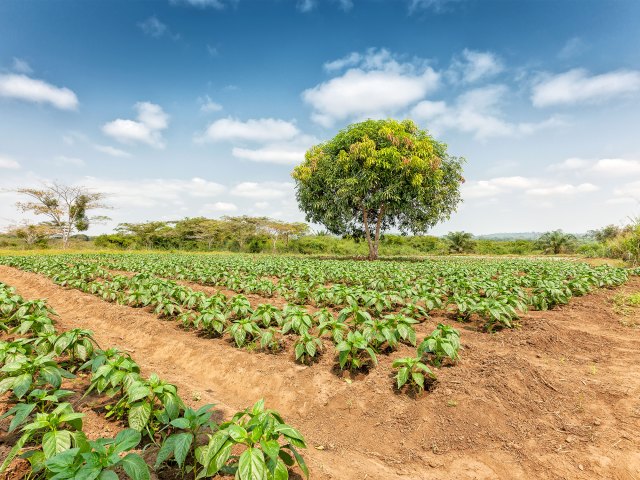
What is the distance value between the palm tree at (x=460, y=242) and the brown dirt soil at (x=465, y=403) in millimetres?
39286

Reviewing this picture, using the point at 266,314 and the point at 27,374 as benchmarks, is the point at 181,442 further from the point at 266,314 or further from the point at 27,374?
the point at 266,314

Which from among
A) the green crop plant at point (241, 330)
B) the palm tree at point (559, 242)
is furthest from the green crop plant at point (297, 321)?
the palm tree at point (559, 242)

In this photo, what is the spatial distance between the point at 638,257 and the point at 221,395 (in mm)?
22891

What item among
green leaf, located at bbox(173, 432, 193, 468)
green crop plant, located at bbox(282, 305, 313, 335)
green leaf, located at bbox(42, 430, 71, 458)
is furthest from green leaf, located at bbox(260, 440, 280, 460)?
green crop plant, located at bbox(282, 305, 313, 335)

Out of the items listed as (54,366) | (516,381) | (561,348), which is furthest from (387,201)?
(54,366)

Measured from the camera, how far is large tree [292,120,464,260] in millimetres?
21812

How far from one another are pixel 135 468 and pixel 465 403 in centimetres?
317

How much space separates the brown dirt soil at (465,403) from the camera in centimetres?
284

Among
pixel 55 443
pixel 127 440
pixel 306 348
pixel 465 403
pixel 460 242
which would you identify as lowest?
pixel 465 403

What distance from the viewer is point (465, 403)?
3.56m

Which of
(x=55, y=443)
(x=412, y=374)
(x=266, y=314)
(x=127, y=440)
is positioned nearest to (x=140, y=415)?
(x=55, y=443)

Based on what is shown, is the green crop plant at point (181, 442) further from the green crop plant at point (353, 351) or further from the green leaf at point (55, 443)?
the green crop plant at point (353, 351)

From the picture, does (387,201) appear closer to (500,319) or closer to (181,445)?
(500,319)

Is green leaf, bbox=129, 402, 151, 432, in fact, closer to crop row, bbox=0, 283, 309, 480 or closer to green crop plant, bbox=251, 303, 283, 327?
crop row, bbox=0, 283, 309, 480
